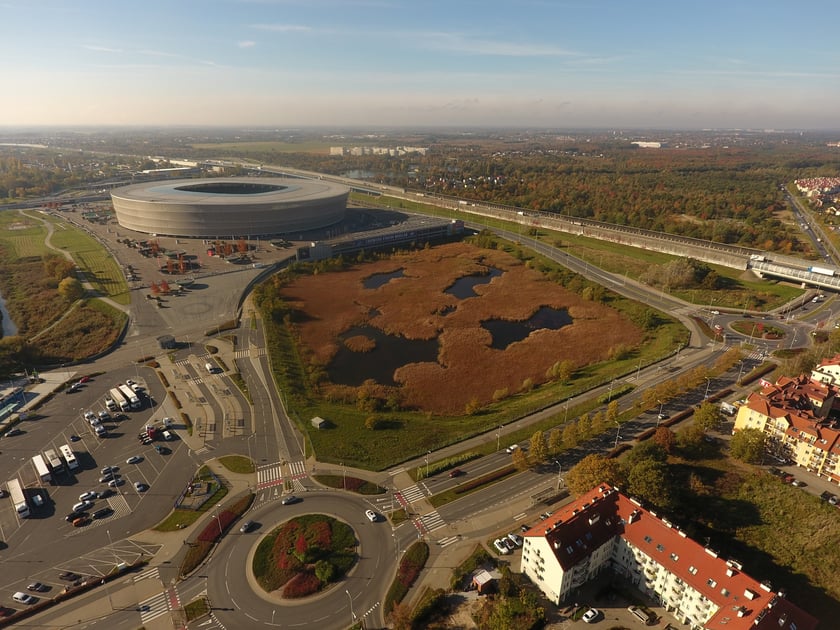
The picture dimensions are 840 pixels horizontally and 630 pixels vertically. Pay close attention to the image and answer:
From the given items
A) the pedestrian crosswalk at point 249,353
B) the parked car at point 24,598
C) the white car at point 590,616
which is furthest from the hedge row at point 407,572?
the pedestrian crosswalk at point 249,353

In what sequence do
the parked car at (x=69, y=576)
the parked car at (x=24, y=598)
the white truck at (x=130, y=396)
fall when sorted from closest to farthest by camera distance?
the parked car at (x=24, y=598) < the parked car at (x=69, y=576) < the white truck at (x=130, y=396)

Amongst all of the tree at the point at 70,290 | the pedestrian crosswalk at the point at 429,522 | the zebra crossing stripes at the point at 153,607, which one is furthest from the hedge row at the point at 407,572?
the tree at the point at 70,290

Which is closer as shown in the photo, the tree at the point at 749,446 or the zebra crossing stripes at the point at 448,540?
the zebra crossing stripes at the point at 448,540

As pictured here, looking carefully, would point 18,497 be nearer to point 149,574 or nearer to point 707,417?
point 149,574

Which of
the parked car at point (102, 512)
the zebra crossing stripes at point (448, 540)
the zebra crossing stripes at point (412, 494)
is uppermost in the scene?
the parked car at point (102, 512)

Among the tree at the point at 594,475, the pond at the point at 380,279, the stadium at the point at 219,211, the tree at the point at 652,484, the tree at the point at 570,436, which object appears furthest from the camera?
the stadium at the point at 219,211

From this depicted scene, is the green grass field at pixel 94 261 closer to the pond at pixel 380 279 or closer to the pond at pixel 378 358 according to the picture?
the pond at pixel 378 358

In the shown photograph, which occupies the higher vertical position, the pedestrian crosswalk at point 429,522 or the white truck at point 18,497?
the white truck at point 18,497
